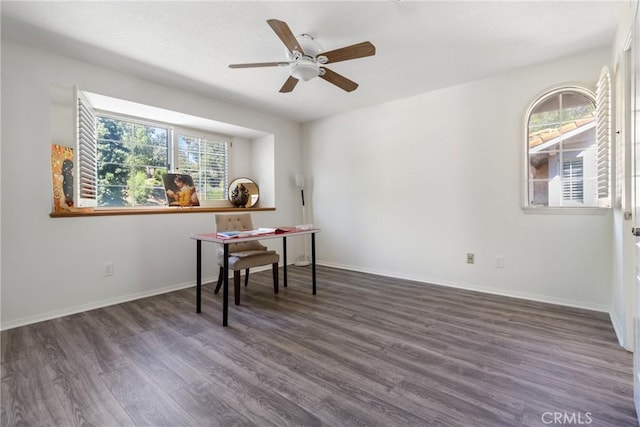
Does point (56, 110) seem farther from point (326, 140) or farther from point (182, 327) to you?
point (326, 140)

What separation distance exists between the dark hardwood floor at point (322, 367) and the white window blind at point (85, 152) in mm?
1146

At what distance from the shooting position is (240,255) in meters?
3.03

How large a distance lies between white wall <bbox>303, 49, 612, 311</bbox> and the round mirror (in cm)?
121

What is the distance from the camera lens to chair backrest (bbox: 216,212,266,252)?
11.0 ft

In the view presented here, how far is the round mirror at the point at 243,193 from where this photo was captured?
4621 millimetres

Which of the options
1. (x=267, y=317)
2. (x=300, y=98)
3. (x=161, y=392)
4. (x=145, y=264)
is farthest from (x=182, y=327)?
(x=300, y=98)

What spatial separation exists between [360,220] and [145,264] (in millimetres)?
2816

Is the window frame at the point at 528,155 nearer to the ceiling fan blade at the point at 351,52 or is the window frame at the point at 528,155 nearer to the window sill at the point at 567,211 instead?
the window sill at the point at 567,211

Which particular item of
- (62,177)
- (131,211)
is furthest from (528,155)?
(62,177)

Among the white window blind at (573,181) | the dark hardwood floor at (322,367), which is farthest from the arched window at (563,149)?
the dark hardwood floor at (322,367)
